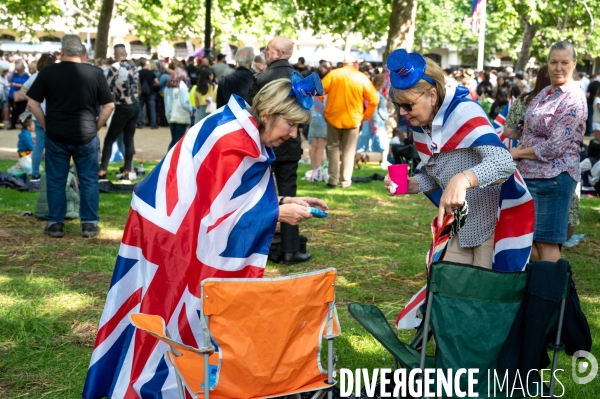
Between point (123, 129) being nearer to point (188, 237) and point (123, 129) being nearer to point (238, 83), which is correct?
point (238, 83)

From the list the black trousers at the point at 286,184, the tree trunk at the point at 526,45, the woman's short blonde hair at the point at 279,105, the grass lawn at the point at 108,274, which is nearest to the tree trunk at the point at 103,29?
the grass lawn at the point at 108,274

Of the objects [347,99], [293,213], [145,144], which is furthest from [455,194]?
[145,144]

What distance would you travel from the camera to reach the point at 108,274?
6391mm

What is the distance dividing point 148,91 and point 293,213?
662 inches

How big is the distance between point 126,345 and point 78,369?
0.83 meters

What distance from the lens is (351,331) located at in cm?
502

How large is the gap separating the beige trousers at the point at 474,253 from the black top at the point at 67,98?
4.70 metres

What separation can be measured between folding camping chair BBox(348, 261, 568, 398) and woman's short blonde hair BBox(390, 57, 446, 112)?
926mm

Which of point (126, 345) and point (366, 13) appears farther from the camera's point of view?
point (366, 13)

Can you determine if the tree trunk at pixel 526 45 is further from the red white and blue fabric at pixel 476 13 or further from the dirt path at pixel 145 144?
the dirt path at pixel 145 144

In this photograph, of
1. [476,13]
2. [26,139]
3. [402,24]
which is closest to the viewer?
[26,139]

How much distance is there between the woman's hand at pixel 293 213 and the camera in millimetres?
3693

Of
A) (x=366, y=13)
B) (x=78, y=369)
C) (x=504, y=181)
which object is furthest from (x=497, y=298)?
(x=366, y=13)

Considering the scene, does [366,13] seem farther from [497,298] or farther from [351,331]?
[497,298]
